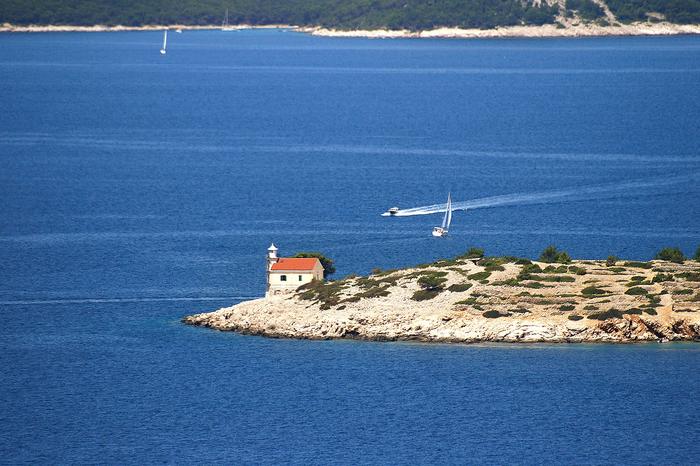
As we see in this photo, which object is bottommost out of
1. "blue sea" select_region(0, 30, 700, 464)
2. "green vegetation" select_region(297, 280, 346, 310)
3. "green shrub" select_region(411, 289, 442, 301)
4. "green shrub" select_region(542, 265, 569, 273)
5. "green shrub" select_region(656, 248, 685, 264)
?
"blue sea" select_region(0, 30, 700, 464)

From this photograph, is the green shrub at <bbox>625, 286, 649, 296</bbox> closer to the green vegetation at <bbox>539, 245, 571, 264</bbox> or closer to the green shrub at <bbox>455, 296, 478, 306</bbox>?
the green vegetation at <bbox>539, 245, 571, 264</bbox>

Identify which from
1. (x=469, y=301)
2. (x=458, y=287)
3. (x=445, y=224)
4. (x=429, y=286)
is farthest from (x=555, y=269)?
(x=445, y=224)

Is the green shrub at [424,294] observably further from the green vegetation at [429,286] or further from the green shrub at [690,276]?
the green shrub at [690,276]

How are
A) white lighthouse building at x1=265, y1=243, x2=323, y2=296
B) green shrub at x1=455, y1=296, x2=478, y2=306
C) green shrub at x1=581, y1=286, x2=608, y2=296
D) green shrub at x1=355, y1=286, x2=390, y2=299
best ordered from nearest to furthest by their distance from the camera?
green shrub at x1=455, y1=296, x2=478, y2=306 < green shrub at x1=581, y1=286, x2=608, y2=296 < green shrub at x1=355, y1=286, x2=390, y2=299 < white lighthouse building at x1=265, y1=243, x2=323, y2=296

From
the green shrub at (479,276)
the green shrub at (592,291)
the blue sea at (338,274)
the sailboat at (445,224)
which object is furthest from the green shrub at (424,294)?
the sailboat at (445,224)

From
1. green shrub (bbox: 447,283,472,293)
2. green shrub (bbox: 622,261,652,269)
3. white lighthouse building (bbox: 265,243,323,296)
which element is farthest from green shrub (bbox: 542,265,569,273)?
white lighthouse building (bbox: 265,243,323,296)

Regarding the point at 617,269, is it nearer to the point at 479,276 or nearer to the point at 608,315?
the point at 608,315

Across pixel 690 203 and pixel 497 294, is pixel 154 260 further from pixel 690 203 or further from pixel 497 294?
pixel 690 203

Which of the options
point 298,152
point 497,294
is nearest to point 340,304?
point 497,294
